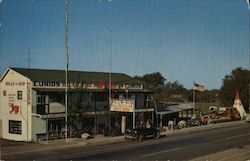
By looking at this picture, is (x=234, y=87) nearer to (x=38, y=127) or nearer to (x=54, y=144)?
(x=38, y=127)

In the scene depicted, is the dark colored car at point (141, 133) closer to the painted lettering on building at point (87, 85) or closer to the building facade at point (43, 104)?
the building facade at point (43, 104)

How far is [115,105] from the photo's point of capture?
3397cm

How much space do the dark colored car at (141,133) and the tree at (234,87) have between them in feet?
38.3

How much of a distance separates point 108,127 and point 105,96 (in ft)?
9.53

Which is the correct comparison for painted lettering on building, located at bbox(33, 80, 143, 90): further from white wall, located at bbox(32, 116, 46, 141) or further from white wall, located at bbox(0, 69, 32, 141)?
white wall, located at bbox(32, 116, 46, 141)

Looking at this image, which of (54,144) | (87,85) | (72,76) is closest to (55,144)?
(54,144)

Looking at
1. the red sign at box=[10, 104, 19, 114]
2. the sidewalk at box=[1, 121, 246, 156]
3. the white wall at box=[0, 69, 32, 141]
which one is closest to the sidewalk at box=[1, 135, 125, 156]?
the sidewalk at box=[1, 121, 246, 156]

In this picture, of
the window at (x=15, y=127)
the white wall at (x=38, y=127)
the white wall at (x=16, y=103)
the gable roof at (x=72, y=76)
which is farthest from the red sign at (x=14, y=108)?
the gable roof at (x=72, y=76)

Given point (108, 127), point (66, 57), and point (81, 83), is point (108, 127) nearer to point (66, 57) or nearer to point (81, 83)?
point (81, 83)

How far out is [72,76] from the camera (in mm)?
35250

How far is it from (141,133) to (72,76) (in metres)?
9.90

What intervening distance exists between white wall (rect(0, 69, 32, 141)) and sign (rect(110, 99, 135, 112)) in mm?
7327

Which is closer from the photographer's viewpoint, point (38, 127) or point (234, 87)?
point (38, 127)

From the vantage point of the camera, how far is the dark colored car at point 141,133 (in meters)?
27.7
